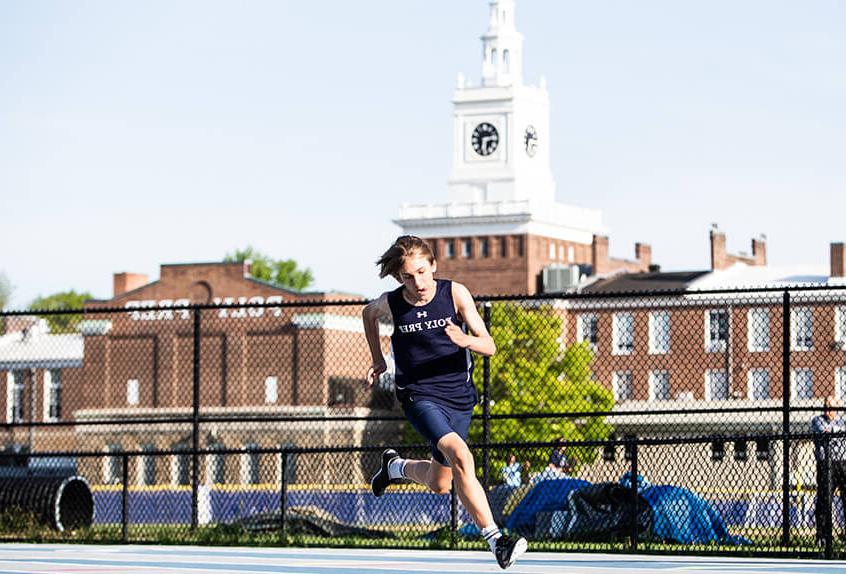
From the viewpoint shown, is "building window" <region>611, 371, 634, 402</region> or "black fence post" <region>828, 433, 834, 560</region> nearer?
"black fence post" <region>828, 433, 834, 560</region>

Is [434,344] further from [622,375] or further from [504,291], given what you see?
[504,291]

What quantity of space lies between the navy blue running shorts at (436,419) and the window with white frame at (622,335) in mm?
87159

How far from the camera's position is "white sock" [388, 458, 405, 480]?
42.4ft

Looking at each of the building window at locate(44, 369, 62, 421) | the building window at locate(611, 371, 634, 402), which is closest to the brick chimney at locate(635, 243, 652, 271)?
the building window at locate(611, 371, 634, 402)

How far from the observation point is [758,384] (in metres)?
97.2

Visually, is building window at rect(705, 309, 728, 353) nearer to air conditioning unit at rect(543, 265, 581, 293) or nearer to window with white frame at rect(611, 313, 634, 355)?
window with white frame at rect(611, 313, 634, 355)

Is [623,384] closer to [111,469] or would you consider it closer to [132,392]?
[132,392]

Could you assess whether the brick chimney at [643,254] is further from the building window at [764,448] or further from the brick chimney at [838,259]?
the building window at [764,448]

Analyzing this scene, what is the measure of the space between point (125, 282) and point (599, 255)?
1263 inches

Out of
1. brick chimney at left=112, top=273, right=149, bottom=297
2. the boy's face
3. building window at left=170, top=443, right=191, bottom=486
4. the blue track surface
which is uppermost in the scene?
brick chimney at left=112, top=273, right=149, bottom=297

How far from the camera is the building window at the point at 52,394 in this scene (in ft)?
318

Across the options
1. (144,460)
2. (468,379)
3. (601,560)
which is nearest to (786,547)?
(601,560)

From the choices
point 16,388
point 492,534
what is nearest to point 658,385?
point 16,388

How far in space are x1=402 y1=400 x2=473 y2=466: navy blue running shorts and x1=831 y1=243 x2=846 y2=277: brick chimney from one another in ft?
308
